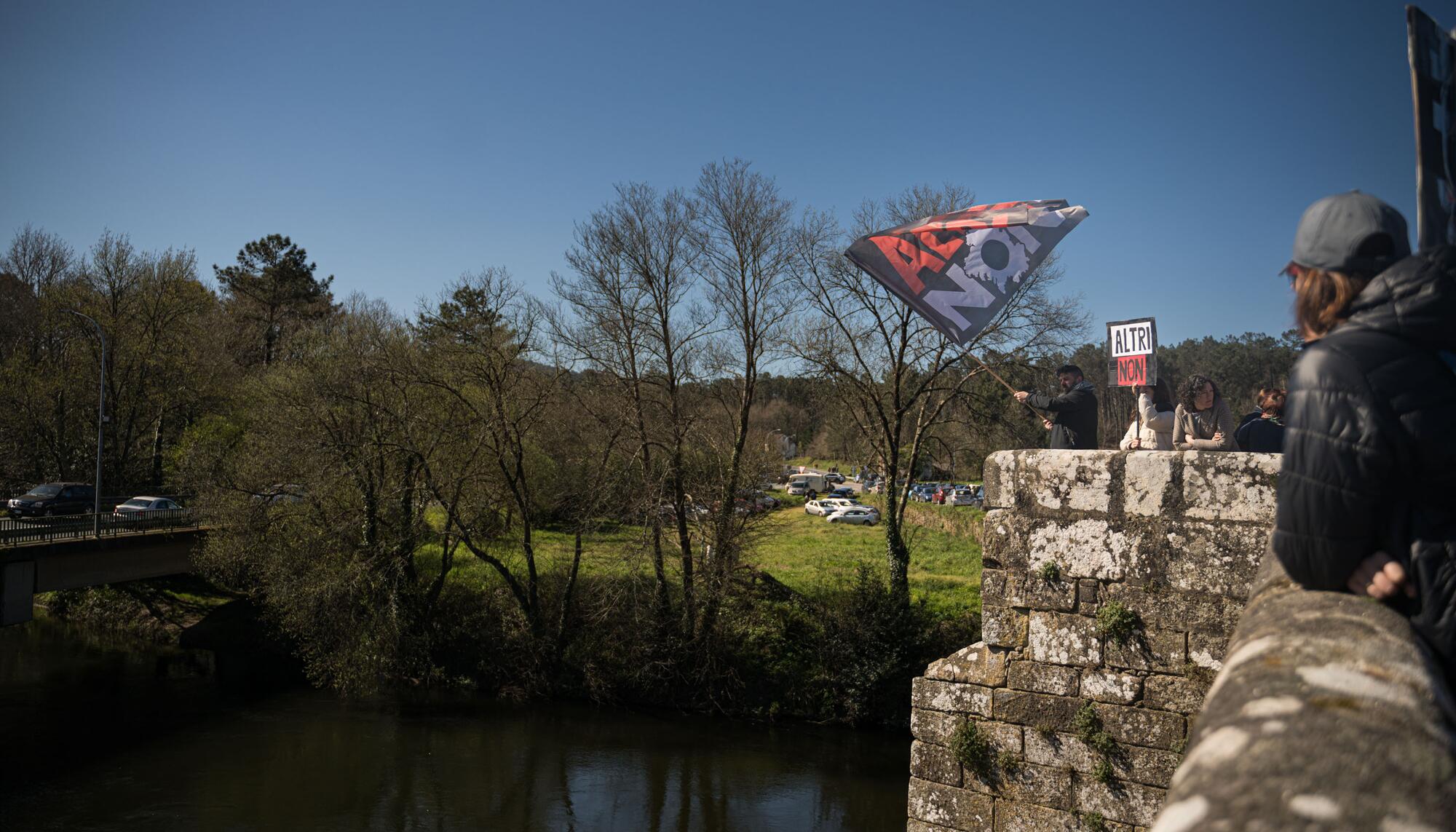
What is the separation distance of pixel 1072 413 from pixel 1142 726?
2815 millimetres

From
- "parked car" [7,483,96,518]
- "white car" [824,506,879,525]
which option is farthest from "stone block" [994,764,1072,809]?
"white car" [824,506,879,525]

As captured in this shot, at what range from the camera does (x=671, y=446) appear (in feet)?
74.4

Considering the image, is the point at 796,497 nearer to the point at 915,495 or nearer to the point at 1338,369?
the point at 915,495

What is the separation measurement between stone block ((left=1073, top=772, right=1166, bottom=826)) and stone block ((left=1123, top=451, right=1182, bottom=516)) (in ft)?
4.07

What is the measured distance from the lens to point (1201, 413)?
6.09 metres

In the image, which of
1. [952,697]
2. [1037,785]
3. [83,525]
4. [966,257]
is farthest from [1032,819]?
[83,525]

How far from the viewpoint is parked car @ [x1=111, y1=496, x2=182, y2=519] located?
2511cm

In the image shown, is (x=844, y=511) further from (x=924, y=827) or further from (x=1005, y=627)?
(x=1005, y=627)

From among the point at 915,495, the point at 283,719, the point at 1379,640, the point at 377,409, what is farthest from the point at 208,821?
the point at 915,495

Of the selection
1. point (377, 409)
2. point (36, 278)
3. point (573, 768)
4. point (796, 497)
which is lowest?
point (573, 768)

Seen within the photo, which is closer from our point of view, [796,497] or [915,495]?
[915,495]

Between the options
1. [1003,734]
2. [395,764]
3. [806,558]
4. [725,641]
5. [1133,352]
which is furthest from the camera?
[806,558]

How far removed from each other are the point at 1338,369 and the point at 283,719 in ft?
78.7

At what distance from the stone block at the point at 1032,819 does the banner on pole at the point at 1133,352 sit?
109 inches
